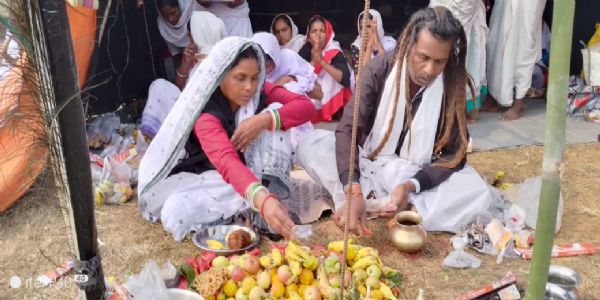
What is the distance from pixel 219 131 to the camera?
306 centimetres

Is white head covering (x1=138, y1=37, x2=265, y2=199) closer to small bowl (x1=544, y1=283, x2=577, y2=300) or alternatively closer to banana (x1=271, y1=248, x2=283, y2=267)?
banana (x1=271, y1=248, x2=283, y2=267)

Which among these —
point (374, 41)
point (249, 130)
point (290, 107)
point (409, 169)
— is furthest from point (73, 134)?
point (374, 41)

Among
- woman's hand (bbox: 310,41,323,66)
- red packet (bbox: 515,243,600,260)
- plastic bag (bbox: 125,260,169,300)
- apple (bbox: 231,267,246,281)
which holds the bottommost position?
red packet (bbox: 515,243,600,260)

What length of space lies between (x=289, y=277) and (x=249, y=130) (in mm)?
978

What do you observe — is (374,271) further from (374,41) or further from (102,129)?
(374,41)

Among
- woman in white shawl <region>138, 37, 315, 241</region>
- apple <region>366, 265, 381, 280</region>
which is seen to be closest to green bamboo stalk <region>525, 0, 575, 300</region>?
apple <region>366, 265, 381, 280</region>

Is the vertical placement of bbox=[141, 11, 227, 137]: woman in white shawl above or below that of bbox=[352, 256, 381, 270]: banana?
above

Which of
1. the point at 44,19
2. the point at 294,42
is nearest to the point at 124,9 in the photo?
the point at 294,42

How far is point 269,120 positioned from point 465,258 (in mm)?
1331

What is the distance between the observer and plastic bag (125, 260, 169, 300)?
2.15m

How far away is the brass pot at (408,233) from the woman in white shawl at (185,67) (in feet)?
8.65

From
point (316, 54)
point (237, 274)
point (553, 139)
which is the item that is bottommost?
point (237, 274)

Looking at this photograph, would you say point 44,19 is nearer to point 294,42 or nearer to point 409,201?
point 409,201

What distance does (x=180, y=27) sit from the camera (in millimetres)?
5840
